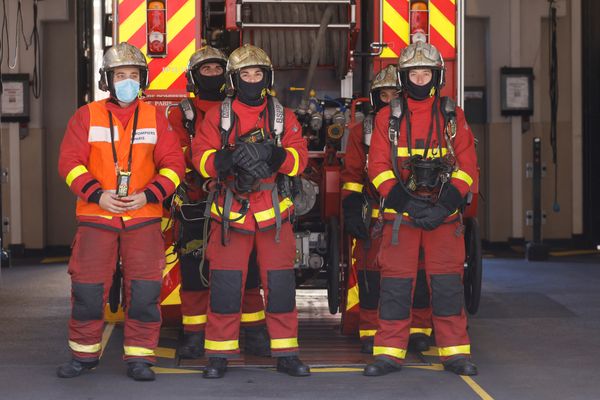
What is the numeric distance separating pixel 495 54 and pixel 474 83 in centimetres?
46

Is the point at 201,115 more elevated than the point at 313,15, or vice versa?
the point at 313,15

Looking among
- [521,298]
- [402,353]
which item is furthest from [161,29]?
[521,298]

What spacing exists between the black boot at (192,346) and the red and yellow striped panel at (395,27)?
2.27m

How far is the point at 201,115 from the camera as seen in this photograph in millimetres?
7125

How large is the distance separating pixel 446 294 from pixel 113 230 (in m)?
1.92

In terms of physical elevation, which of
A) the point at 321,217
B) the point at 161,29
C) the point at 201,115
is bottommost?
the point at 321,217

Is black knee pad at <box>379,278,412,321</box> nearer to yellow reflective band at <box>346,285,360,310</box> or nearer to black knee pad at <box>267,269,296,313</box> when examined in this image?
black knee pad at <box>267,269,296,313</box>

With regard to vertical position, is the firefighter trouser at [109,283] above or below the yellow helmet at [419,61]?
below

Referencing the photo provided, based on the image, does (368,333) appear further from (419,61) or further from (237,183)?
(419,61)

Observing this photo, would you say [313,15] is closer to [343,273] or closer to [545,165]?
[343,273]

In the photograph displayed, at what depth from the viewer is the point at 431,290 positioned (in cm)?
644

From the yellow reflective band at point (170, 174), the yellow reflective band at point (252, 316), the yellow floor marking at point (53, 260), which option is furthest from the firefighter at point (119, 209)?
the yellow floor marking at point (53, 260)

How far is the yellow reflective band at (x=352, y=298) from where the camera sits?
7395 millimetres

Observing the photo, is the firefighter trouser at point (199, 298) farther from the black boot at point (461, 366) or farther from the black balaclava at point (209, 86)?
the black boot at point (461, 366)
